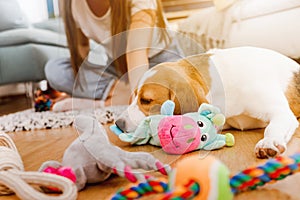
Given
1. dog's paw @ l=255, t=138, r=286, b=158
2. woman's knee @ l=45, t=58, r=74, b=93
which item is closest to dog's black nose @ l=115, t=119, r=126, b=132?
dog's paw @ l=255, t=138, r=286, b=158

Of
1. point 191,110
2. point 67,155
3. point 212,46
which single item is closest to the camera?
point 67,155

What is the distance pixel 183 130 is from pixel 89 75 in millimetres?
659

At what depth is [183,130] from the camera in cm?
87

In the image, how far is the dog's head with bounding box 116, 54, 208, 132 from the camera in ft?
3.14

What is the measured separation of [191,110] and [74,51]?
1.29 meters

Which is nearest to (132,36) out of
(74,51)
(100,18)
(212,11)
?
(100,18)

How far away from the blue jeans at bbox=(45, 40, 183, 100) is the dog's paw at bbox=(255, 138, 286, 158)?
0.44 m

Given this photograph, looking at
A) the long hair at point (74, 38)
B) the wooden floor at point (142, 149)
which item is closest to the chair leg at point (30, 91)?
the long hair at point (74, 38)

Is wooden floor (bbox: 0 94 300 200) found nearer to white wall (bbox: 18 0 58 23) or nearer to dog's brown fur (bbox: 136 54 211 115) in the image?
dog's brown fur (bbox: 136 54 211 115)

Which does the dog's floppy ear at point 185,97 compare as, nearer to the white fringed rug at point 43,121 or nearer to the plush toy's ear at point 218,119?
the plush toy's ear at point 218,119

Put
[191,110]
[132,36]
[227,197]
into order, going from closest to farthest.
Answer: [227,197] → [191,110] → [132,36]

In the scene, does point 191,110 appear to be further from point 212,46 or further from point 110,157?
point 212,46

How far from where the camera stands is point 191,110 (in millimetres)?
950

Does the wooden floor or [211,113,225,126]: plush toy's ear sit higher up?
[211,113,225,126]: plush toy's ear
